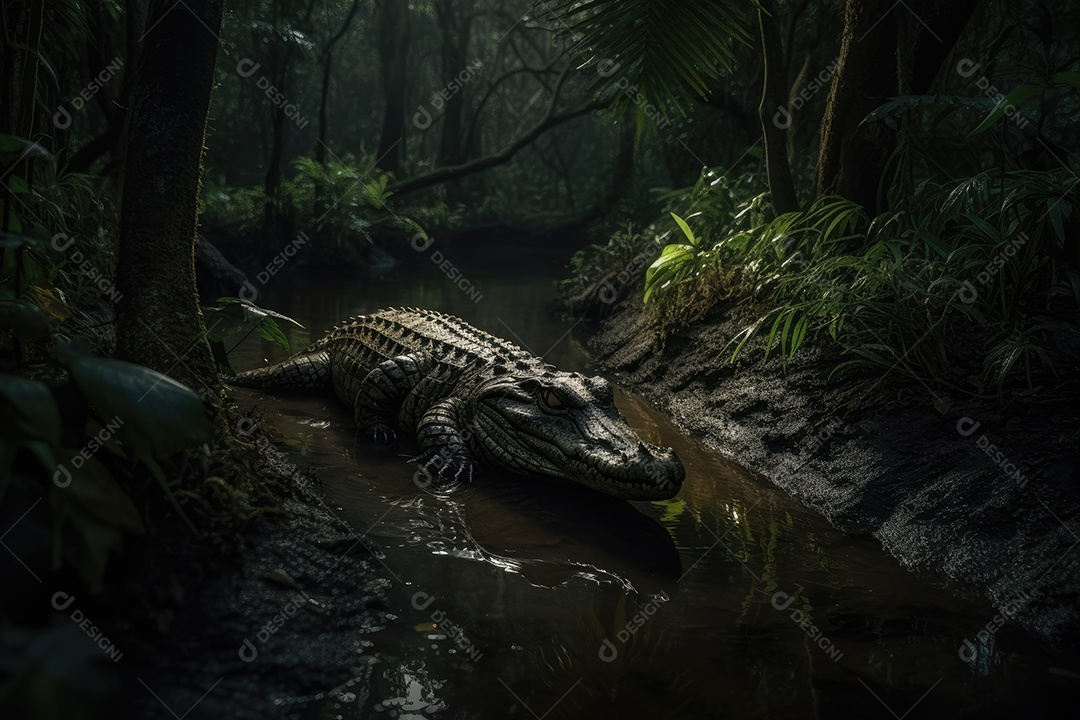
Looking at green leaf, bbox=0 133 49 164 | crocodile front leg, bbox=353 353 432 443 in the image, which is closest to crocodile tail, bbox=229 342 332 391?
crocodile front leg, bbox=353 353 432 443

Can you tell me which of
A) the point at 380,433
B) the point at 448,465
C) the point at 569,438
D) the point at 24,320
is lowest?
the point at 569,438

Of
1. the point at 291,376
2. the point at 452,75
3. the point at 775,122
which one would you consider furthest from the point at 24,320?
the point at 452,75

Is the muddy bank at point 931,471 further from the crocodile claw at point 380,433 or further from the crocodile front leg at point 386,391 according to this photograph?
the crocodile claw at point 380,433

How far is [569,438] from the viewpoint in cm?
394

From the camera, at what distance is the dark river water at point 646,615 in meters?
2.25

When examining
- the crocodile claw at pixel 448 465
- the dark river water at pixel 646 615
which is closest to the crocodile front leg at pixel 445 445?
the crocodile claw at pixel 448 465

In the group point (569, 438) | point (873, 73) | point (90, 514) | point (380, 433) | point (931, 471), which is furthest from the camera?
point (873, 73)

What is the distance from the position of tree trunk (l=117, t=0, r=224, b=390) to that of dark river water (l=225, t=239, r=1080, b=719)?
1.12 metres

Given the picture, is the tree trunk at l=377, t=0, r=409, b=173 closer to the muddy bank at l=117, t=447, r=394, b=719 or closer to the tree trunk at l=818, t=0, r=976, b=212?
the tree trunk at l=818, t=0, r=976, b=212

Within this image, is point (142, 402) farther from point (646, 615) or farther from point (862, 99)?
point (862, 99)

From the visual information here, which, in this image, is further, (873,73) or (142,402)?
(873,73)

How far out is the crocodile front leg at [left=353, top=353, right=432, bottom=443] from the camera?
4906 mm

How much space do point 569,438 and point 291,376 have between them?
2746 millimetres

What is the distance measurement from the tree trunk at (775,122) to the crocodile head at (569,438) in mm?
3269
